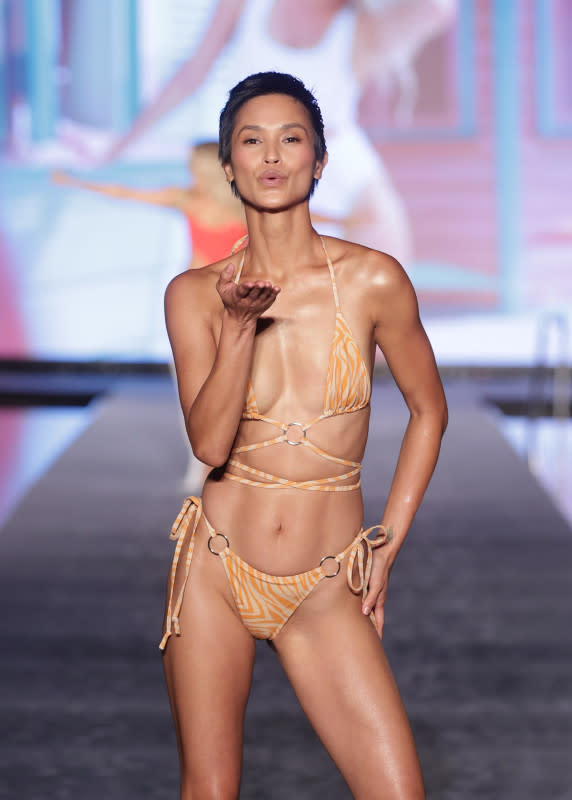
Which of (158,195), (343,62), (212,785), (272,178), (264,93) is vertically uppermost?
(264,93)

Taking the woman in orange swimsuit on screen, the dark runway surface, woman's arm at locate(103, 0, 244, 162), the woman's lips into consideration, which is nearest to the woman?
the woman's lips

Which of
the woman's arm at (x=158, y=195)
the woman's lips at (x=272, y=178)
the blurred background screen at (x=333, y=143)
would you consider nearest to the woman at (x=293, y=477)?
the woman's lips at (x=272, y=178)

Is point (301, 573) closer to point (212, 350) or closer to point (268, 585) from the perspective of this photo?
point (268, 585)

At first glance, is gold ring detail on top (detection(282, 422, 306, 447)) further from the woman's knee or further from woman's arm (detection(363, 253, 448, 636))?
the woman's knee

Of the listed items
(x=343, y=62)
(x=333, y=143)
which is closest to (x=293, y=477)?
(x=333, y=143)

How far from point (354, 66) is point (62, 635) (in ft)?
23.6

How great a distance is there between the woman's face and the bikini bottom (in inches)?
21.8

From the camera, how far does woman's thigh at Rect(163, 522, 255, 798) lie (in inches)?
76.3

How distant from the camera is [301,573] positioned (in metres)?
2.02

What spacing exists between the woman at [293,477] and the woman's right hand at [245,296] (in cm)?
12

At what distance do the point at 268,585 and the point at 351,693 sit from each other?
214 mm

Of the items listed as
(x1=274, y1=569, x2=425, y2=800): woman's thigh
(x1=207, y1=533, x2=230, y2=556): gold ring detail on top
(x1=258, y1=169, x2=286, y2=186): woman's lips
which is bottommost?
(x1=274, y1=569, x2=425, y2=800): woman's thigh

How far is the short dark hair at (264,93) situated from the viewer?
1.98 metres

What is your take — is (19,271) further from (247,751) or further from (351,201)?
(247,751)
